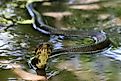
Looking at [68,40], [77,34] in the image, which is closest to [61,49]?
[68,40]

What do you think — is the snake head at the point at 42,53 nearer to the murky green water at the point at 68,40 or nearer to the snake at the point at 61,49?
the snake at the point at 61,49

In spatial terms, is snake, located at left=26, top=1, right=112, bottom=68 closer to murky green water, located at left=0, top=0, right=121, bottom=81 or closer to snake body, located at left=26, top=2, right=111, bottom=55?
snake body, located at left=26, top=2, right=111, bottom=55

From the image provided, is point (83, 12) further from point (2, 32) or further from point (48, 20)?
point (2, 32)

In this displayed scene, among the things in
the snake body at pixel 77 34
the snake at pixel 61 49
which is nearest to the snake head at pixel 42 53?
the snake at pixel 61 49

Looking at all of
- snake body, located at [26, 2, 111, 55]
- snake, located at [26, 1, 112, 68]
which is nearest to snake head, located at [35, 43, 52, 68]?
snake, located at [26, 1, 112, 68]

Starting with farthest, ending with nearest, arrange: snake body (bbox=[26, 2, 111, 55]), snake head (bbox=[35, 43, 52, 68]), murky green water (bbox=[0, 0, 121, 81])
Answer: snake body (bbox=[26, 2, 111, 55])
murky green water (bbox=[0, 0, 121, 81])
snake head (bbox=[35, 43, 52, 68])

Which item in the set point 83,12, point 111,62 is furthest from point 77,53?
point 83,12
